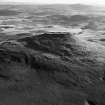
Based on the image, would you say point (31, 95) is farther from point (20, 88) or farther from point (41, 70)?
point (41, 70)

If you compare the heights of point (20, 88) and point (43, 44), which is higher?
point (43, 44)

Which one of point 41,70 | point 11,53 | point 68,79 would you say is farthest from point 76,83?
point 11,53

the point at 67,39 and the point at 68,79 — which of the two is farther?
the point at 67,39

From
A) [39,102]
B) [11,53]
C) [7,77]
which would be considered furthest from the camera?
[11,53]

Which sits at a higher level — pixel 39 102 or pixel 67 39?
pixel 67 39

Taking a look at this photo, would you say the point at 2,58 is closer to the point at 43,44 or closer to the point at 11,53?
the point at 11,53

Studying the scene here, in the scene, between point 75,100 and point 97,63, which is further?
point 97,63

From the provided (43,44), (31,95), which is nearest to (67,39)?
(43,44)

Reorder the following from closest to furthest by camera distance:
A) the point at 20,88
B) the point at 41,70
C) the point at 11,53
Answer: the point at 20,88
the point at 41,70
the point at 11,53

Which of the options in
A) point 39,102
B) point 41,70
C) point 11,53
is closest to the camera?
point 39,102
